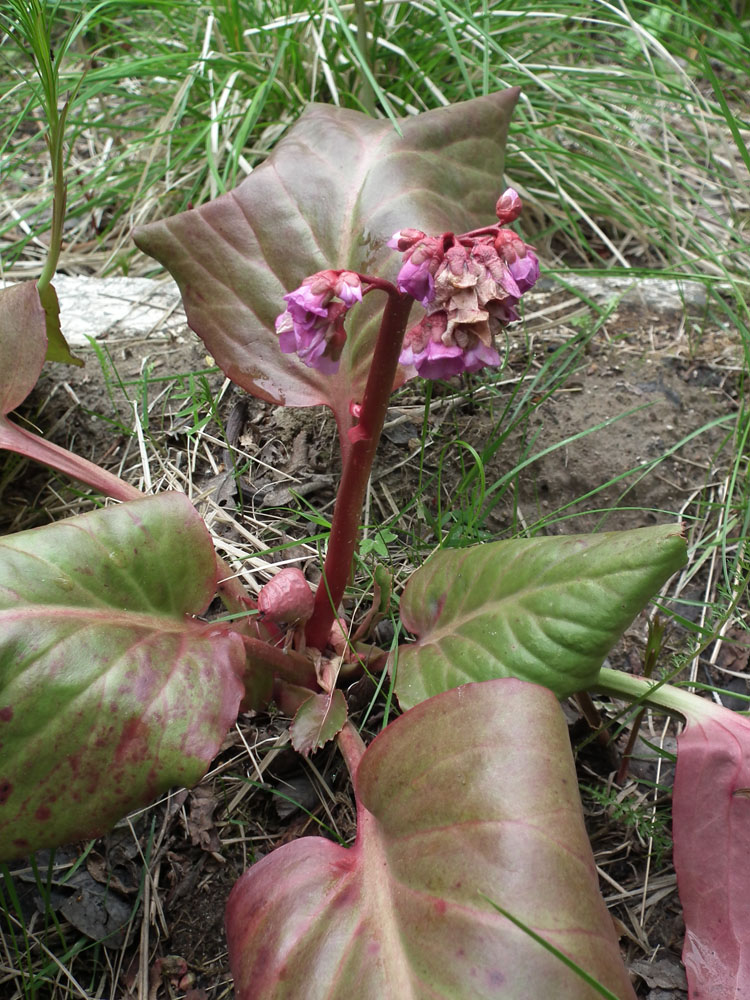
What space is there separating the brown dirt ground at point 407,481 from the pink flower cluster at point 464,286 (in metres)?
0.52

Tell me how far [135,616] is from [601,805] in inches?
28.7

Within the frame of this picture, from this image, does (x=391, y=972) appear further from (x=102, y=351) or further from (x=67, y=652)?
(x=102, y=351)

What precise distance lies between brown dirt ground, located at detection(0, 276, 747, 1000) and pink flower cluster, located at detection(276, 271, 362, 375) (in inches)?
20.0

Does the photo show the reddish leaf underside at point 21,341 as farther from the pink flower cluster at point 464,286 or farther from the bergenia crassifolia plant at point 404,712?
the pink flower cluster at point 464,286

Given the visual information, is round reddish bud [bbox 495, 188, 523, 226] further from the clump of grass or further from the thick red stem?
the clump of grass

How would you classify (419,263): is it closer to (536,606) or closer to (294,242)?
(536,606)

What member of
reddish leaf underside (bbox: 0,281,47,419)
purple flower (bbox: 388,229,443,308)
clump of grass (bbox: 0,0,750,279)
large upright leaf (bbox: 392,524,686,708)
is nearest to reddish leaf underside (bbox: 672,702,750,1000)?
large upright leaf (bbox: 392,524,686,708)

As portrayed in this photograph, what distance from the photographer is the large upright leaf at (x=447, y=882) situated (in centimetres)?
72

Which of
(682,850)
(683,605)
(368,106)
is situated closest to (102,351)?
(368,106)

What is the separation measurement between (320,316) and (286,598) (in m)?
0.43

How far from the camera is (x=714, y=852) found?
97cm

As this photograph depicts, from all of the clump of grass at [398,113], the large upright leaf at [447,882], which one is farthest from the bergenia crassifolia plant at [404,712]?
the clump of grass at [398,113]

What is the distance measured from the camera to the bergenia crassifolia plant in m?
0.76

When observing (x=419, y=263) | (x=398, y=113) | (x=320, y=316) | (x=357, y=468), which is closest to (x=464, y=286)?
(x=419, y=263)
